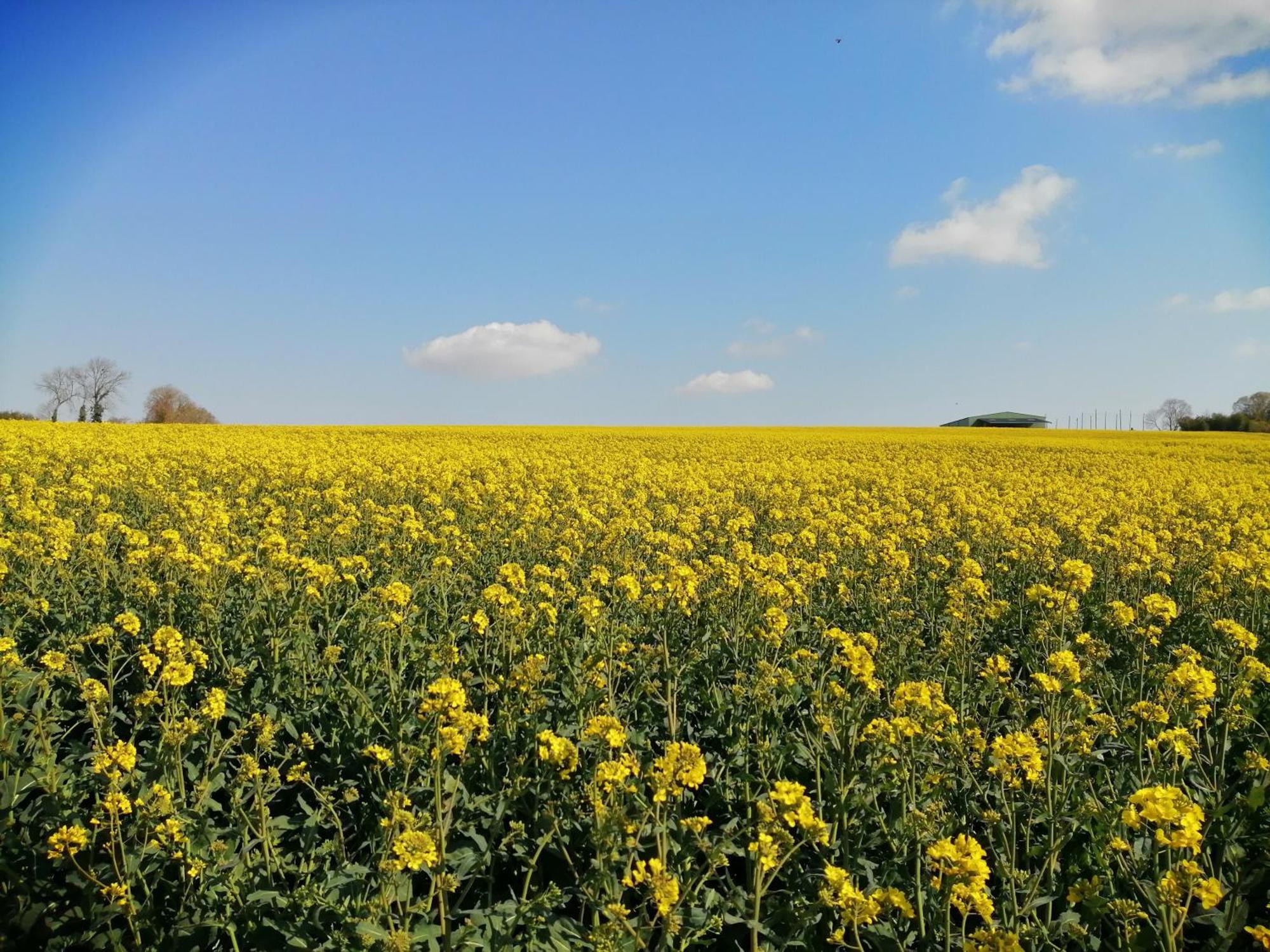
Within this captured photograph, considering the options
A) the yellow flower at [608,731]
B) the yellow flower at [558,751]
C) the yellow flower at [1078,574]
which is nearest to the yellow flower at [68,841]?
the yellow flower at [558,751]

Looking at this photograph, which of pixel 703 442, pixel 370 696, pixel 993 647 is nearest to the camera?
pixel 370 696

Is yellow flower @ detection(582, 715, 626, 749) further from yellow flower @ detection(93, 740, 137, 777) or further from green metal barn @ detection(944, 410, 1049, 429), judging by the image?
green metal barn @ detection(944, 410, 1049, 429)

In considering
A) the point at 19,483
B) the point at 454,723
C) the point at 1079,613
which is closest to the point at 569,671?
the point at 454,723

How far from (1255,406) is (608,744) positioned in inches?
3482

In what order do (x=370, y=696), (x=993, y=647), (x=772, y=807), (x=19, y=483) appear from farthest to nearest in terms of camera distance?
1. (x=19, y=483)
2. (x=993, y=647)
3. (x=370, y=696)
4. (x=772, y=807)

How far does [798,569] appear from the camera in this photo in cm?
805

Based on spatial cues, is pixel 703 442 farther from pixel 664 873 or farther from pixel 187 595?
pixel 664 873

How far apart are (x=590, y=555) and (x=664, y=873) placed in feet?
21.0

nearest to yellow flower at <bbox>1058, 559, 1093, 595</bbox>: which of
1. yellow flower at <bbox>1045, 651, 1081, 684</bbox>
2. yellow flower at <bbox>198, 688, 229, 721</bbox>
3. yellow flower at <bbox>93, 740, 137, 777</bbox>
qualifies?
yellow flower at <bbox>1045, 651, 1081, 684</bbox>

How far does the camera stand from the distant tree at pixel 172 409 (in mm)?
76250

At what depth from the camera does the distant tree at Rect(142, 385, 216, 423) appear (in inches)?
3002

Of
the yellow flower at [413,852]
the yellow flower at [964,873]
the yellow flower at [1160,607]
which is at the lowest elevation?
the yellow flower at [964,873]

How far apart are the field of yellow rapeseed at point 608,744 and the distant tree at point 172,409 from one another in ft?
252

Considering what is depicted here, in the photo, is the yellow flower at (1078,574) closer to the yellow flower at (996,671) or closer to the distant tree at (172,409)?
the yellow flower at (996,671)
